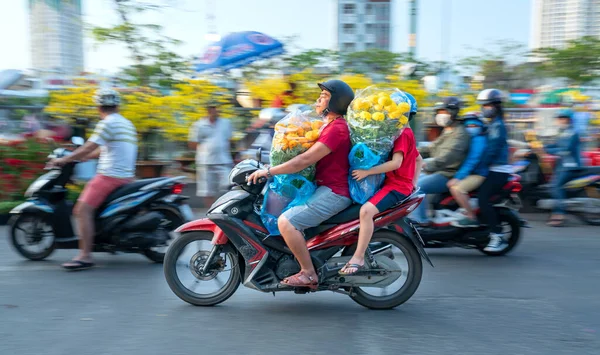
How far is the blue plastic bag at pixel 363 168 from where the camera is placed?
15.1ft

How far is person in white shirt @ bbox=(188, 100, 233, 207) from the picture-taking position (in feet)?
29.5

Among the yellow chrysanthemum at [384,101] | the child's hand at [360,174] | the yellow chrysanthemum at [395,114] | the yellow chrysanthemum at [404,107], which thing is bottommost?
the child's hand at [360,174]

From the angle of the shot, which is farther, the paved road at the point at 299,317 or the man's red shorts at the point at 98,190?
the man's red shorts at the point at 98,190

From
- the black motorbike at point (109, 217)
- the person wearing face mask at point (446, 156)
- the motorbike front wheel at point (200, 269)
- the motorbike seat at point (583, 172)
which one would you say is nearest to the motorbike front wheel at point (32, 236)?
the black motorbike at point (109, 217)

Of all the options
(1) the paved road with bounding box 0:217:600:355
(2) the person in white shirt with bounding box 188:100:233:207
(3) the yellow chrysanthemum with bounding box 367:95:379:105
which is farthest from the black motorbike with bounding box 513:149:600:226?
(3) the yellow chrysanthemum with bounding box 367:95:379:105

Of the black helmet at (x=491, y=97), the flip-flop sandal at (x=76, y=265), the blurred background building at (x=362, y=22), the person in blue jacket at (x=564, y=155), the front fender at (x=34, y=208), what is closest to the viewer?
the flip-flop sandal at (x=76, y=265)

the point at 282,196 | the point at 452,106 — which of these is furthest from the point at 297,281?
the point at 452,106

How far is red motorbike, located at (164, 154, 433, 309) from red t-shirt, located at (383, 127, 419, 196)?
12cm

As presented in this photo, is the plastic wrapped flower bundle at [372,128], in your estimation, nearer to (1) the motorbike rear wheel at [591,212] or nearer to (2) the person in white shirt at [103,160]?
(2) the person in white shirt at [103,160]

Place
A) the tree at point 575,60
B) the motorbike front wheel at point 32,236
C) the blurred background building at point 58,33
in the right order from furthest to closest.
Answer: the tree at point 575,60 < the blurred background building at point 58,33 < the motorbike front wheel at point 32,236

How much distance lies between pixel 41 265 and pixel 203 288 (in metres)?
2.29

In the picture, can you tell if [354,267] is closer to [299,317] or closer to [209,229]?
[299,317]

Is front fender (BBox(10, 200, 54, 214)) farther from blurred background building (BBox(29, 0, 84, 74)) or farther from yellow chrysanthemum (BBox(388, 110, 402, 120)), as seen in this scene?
blurred background building (BBox(29, 0, 84, 74))

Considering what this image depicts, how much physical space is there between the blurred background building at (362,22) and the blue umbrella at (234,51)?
94844 millimetres
